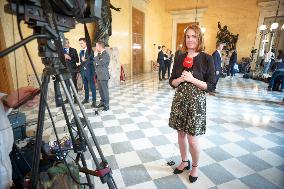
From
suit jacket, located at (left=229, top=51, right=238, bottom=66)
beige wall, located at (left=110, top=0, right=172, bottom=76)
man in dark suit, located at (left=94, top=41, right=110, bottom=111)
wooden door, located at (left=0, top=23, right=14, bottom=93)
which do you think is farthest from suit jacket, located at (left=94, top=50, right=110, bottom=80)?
suit jacket, located at (left=229, top=51, right=238, bottom=66)

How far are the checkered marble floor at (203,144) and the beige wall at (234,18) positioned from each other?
26.2 feet

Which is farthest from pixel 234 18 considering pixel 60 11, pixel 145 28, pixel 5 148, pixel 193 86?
pixel 5 148

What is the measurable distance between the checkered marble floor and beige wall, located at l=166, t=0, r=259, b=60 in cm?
799

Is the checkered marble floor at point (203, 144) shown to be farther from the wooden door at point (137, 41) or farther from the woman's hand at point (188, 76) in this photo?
the wooden door at point (137, 41)

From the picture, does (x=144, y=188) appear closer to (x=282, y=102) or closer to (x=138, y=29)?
(x=282, y=102)

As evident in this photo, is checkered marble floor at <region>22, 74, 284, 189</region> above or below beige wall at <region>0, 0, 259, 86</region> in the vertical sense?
below

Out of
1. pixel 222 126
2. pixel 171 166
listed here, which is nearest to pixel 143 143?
pixel 171 166

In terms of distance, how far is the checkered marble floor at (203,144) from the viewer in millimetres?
2002

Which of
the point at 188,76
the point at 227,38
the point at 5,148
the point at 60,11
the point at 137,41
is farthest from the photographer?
the point at 227,38

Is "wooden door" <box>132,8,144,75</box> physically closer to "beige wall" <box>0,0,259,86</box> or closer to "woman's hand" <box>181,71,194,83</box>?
"beige wall" <box>0,0,259,86</box>

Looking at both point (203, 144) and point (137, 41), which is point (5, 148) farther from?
point (137, 41)

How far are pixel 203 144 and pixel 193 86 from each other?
1.32 meters

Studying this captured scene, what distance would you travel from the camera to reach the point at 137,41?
9812 millimetres

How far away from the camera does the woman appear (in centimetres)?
171
